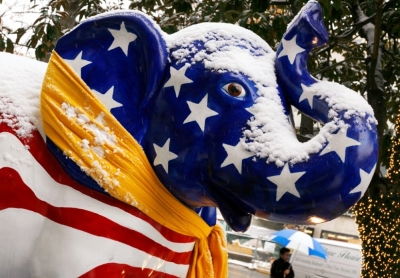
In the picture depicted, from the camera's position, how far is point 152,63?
1.17m

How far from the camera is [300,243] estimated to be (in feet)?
27.9

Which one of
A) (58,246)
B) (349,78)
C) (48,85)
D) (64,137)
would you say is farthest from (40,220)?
(349,78)

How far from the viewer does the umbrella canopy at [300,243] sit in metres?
8.47

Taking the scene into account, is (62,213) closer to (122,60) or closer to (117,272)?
(117,272)

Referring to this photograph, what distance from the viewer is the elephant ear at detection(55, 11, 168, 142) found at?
1.17 m

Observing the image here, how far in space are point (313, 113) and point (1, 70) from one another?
749 millimetres

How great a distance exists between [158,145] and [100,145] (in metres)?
0.13

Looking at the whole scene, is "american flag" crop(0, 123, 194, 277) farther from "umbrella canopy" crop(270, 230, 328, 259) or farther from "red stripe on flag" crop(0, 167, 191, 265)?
"umbrella canopy" crop(270, 230, 328, 259)

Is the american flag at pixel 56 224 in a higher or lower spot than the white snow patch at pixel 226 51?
lower

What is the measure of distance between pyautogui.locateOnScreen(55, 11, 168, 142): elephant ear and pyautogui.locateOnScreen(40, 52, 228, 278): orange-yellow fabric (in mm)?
43

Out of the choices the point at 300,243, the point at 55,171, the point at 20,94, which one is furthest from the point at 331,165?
the point at 300,243

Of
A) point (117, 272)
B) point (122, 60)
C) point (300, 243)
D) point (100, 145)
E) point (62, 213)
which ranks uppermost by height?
point (122, 60)

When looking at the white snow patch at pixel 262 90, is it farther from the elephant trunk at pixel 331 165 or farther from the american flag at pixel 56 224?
the american flag at pixel 56 224

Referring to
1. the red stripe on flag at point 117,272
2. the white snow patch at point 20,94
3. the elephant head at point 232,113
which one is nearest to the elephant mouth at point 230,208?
the elephant head at point 232,113
